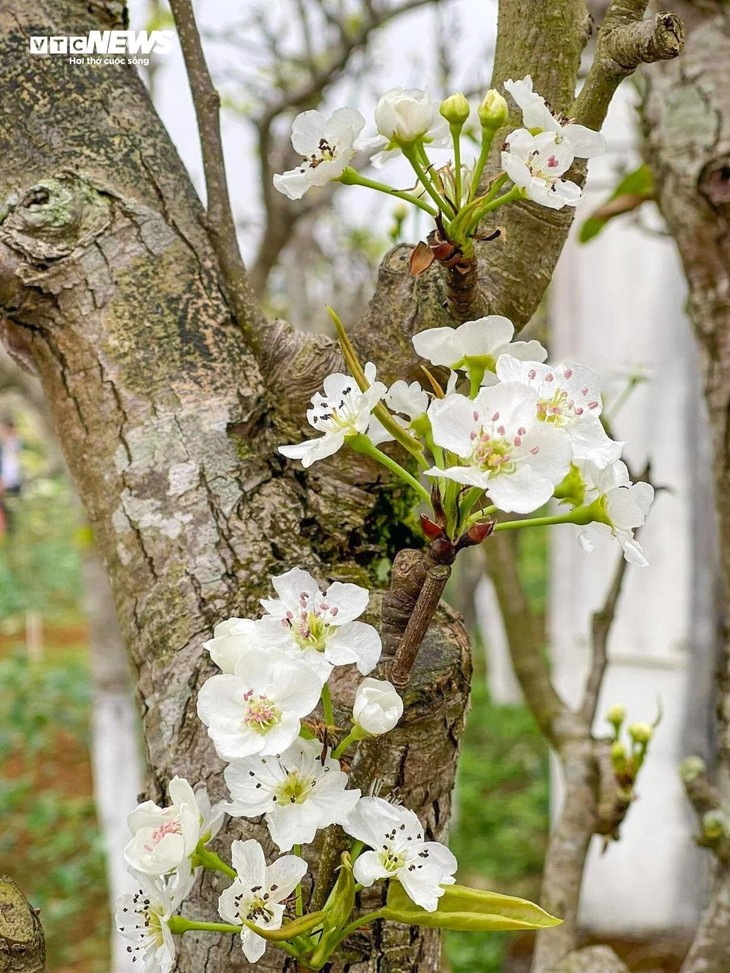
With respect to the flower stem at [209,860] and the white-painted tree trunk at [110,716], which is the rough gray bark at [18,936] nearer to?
the flower stem at [209,860]

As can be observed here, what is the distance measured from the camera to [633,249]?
3.61m

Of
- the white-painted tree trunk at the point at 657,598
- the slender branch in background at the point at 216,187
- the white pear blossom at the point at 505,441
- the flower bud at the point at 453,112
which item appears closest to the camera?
the white pear blossom at the point at 505,441

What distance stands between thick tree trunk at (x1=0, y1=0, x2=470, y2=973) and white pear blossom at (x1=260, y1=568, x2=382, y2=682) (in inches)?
6.5

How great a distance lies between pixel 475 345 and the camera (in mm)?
563

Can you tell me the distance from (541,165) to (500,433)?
0.21m

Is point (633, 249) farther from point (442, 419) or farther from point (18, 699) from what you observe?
point (18, 699)

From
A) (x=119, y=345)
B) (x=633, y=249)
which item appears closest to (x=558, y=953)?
(x=119, y=345)

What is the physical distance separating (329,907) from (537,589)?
794 centimetres

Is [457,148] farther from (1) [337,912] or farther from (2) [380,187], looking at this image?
(1) [337,912]

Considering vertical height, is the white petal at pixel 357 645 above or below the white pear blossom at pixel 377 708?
above

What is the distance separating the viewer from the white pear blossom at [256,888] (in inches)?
22.2

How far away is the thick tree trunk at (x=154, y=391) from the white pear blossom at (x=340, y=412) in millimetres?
187

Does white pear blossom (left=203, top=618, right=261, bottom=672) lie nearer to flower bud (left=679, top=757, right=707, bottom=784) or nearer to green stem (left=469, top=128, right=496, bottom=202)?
green stem (left=469, top=128, right=496, bottom=202)

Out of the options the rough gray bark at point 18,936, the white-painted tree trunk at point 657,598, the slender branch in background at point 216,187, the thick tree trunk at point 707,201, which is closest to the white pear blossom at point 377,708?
the rough gray bark at point 18,936
